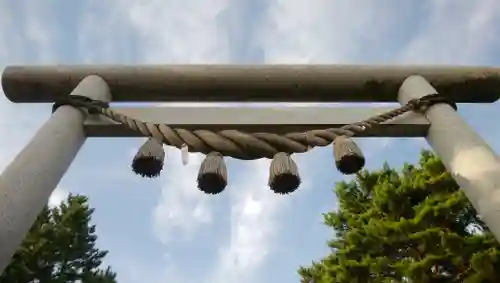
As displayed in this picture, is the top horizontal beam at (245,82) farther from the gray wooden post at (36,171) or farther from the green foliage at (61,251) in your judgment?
the green foliage at (61,251)

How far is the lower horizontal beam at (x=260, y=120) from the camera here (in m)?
2.21

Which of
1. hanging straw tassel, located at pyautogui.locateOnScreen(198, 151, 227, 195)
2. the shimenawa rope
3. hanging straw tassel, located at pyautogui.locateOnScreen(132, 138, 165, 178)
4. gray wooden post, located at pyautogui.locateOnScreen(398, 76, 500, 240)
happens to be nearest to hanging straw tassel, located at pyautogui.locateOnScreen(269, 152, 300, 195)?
the shimenawa rope

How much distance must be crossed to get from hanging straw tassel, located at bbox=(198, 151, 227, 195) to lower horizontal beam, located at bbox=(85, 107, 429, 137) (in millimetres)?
300

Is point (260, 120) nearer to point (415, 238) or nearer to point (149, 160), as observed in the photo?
point (149, 160)

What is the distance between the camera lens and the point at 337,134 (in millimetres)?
2084

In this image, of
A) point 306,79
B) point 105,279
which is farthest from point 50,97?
point 105,279

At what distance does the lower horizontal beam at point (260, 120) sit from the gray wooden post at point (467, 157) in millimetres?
80

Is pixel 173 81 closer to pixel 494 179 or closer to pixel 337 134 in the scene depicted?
pixel 337 134

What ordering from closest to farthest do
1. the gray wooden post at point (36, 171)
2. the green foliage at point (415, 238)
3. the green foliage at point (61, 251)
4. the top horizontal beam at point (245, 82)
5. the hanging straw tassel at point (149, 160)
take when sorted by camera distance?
the gray wooden post at point (36, 171) < the hanging straw tassel at point (149, 160) < the top horizontal beam at point (245, 82) < the green foliage at point (415, 238) < the green foliage at point (61, 251)

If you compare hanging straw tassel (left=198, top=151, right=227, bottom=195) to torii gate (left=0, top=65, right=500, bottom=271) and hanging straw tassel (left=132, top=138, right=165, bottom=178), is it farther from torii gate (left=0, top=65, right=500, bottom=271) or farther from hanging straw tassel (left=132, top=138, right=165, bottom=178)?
hanging straw tassel (left=132, top=138, right=165, bottom=178)

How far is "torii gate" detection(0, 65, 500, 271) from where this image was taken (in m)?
1.84

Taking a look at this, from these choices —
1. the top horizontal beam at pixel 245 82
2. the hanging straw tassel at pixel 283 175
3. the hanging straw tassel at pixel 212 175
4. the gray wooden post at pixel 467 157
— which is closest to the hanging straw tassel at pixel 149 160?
the hanging straw tassel at pixel 212 175

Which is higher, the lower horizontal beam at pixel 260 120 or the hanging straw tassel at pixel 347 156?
the lower horizontal beam at pixel 260 120

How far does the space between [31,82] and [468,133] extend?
1.92 metres
